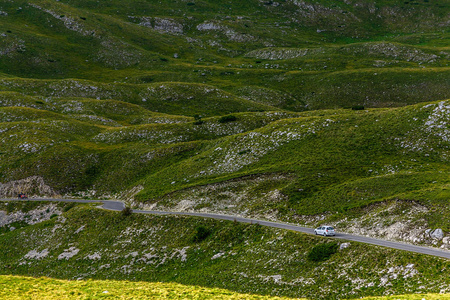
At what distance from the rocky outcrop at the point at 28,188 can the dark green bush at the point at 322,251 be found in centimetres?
5861

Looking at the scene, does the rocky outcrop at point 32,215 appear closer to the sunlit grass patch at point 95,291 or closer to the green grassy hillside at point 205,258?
the green grassy hillside at point 205,258

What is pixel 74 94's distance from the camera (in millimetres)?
126125

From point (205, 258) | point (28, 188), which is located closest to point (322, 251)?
point (205, 258)

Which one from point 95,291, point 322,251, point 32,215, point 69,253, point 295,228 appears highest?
point 95,291

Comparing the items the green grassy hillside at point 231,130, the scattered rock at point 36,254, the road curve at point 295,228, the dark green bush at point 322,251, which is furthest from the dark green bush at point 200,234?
the scattered rock at point 36,254

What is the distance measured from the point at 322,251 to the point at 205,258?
15.1 m

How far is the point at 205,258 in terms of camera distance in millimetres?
40094

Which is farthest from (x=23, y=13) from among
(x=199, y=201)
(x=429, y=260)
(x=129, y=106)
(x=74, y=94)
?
(x=429, y=260)

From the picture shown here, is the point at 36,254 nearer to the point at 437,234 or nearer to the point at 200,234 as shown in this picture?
the point at 200,234

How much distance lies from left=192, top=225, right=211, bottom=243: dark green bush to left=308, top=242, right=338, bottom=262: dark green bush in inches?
628

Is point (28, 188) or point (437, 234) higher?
point (437, 234)

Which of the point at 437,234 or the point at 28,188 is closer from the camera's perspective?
the point at 437,234

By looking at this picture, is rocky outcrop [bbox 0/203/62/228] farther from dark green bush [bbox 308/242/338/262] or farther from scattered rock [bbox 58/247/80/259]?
dark green bush [bbox 308/242/338/262]

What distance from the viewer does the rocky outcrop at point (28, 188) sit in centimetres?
6725
